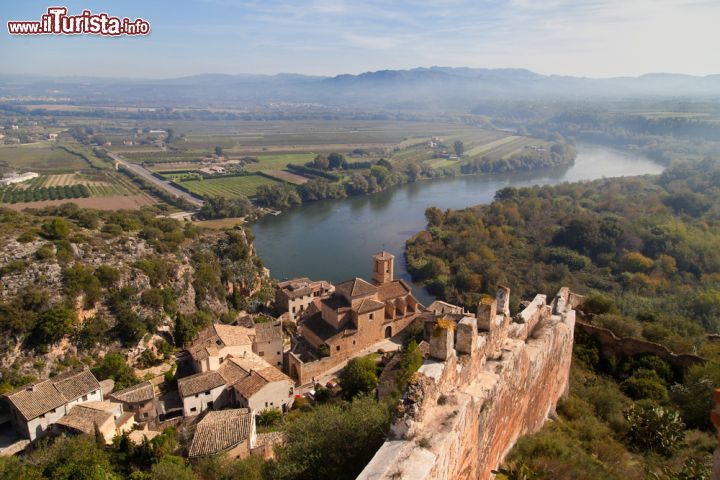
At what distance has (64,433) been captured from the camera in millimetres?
13281

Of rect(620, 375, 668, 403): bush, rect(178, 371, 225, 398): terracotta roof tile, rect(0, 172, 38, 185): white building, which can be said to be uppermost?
rect(0, 172, 38, 185): white building

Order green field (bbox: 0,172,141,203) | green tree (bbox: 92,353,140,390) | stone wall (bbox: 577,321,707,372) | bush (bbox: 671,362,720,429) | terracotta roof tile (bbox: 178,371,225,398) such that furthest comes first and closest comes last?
green field (bbox: 0,172,141,203), green tree (bbox: 92,353,140,390), terracotta roof tile (bbox: 178,371,225,398), stone wall (bbox: 577,321,707,372), bush (bbox: 671,362,720,429)


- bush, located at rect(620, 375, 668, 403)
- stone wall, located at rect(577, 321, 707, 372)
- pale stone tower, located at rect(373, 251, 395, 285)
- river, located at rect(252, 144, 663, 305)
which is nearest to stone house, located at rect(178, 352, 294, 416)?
pale stone tower, located at rect(373, 251, 395, 285)

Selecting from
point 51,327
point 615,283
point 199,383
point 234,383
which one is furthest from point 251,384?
point 615,283

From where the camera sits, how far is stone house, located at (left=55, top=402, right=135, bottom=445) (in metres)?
13.2

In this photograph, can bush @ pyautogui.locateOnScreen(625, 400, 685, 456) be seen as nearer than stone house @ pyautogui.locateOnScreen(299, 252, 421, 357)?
Yes

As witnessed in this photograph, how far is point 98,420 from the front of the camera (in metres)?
13.3

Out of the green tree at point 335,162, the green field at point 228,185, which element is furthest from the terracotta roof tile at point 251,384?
the green tree at point 335,162

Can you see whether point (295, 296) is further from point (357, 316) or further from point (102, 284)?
point (102, 284)

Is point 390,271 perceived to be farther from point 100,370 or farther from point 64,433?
point 64,433

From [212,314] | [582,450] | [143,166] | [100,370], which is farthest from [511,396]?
[143,166]

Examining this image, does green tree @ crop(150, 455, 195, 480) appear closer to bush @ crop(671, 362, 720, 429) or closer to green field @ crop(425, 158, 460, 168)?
bush @ crop(671, 362, 720, 429)

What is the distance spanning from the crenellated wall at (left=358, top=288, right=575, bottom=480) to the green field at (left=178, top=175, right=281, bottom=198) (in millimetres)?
50401

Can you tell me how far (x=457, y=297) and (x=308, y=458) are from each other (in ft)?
70.4
